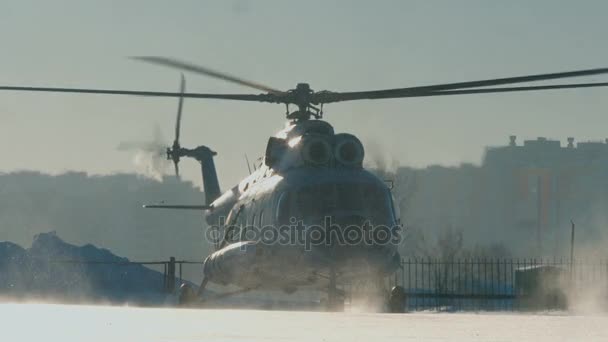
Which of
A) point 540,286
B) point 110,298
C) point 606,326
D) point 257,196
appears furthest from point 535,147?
point 606,326

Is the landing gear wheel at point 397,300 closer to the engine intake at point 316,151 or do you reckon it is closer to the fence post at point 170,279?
the engine intake at point 316,151

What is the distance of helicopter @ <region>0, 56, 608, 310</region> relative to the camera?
2323 cm

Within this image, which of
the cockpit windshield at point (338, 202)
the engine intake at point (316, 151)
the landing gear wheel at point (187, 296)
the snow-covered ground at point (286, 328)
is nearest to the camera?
the snow-covered ground at point (286, 328)

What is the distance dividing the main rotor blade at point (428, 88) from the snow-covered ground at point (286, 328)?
198 inches

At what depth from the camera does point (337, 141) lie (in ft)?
79.8

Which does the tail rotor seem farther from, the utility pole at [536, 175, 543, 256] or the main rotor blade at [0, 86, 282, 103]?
the utility pole at [536, 175, 543, 256]

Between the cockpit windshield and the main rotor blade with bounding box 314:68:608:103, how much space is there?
70.0 inches

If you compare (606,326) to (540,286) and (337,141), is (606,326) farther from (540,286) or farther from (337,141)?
(540,286)

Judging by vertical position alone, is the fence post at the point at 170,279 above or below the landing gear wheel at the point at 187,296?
above

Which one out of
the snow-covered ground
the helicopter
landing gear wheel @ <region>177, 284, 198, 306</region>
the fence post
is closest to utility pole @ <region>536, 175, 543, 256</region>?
the fence post

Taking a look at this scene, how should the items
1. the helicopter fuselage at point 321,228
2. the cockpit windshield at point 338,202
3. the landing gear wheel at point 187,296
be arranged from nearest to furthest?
the helicopter fuselage at point 321,228
the cockpit windshield at point 338,202
the landing gear wheel at point 187,296

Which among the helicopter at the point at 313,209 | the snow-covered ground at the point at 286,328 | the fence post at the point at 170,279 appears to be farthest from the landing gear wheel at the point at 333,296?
the fence post at the point at 170,279

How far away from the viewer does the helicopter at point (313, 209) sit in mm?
23234

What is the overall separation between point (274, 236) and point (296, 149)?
1.74 m
